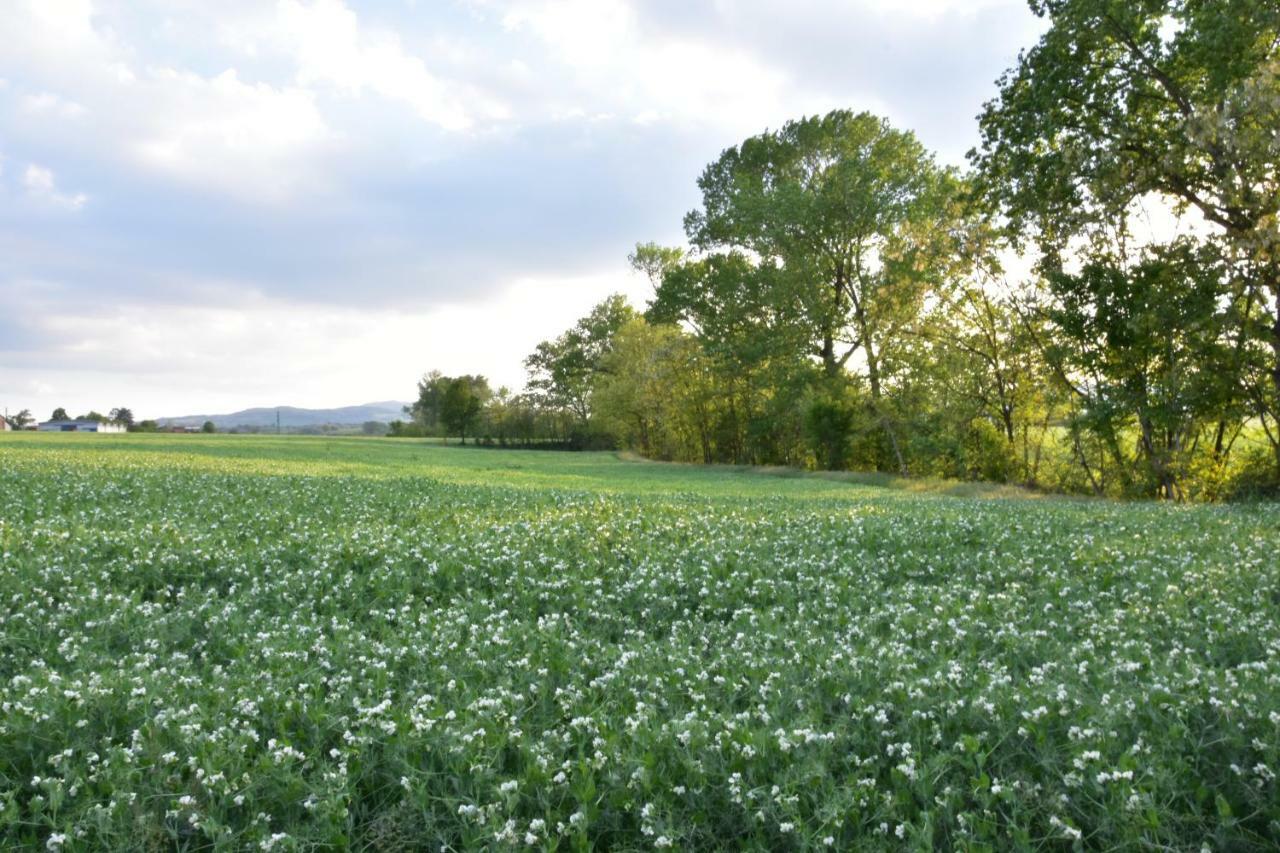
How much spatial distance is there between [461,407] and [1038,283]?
83.1 meters

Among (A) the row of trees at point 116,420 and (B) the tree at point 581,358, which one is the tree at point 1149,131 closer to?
(B) the tree at point 581,358

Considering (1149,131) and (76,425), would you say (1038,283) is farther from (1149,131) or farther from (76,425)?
(76,425)

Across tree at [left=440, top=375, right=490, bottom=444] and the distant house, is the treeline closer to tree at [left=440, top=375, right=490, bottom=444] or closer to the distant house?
tree at [left=440, top=375, right=490, bottom=444]

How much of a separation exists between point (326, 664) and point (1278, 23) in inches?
915

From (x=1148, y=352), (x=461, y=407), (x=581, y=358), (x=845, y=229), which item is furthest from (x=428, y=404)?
(x=1148, y=352)

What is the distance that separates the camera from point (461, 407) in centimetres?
10350

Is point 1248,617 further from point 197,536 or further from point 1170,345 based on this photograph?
point 1170,345

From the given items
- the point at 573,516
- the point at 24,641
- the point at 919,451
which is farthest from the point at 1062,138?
the point at 24,641

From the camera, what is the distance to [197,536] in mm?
11562

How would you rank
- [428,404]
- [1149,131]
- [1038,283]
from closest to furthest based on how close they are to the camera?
[1149,131], [1038,283], [428,404]

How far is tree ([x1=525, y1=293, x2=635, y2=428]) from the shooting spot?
304 feet

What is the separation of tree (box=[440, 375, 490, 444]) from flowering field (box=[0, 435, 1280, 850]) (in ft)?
303

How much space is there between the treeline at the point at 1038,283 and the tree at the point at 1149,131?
7cm

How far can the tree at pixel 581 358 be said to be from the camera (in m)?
92.6
